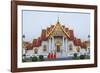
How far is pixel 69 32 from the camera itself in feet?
6.24

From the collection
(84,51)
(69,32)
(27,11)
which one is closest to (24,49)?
(27,11)

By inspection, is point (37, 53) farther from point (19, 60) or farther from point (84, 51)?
point (84, 51)

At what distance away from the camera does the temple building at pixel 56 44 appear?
5.92 ft

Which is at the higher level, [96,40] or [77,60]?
[96,40]

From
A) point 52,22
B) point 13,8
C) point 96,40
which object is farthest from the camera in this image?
point 96,40

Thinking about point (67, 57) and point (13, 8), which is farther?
point (67, 57)

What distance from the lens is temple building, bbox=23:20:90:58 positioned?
180 cm

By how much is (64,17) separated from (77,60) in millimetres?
414

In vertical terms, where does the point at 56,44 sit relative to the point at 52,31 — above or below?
below

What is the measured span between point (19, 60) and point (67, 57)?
0.44m

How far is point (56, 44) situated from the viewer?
1.87 metres

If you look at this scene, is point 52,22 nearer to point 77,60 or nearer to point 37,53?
point 37,53

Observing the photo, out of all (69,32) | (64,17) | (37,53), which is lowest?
(37,53)

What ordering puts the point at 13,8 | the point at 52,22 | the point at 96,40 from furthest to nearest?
the point at 96,40
the point at 52,22
the point at 13,8
